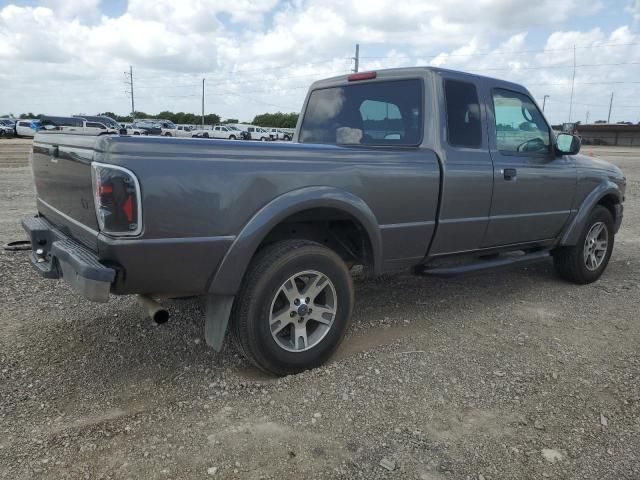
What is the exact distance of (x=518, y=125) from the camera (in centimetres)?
470

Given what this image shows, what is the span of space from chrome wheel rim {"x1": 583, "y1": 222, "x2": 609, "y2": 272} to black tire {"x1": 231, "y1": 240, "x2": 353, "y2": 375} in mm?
3266

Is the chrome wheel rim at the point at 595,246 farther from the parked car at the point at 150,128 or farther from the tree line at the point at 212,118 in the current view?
the tree line at the point at 212,118

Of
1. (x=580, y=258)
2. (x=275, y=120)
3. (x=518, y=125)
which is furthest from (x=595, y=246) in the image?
(x=275, y=120)

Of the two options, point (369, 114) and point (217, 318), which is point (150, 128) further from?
point (217, 318)

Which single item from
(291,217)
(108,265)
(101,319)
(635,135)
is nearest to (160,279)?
(108,265)

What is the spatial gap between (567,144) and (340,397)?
326cm

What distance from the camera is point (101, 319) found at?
163 inches

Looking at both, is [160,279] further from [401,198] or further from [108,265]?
[401,198]

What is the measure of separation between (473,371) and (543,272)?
3.04 m

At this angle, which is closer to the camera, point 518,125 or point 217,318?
point 217,318

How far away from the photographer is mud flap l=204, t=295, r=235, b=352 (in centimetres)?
306

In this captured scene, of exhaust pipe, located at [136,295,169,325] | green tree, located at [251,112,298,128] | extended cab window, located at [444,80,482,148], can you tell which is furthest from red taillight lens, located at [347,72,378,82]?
green tree, located at [251,112,298,128]

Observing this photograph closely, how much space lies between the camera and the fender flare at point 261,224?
294cm

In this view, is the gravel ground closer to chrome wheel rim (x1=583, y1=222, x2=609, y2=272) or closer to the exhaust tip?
the exhaust tip
